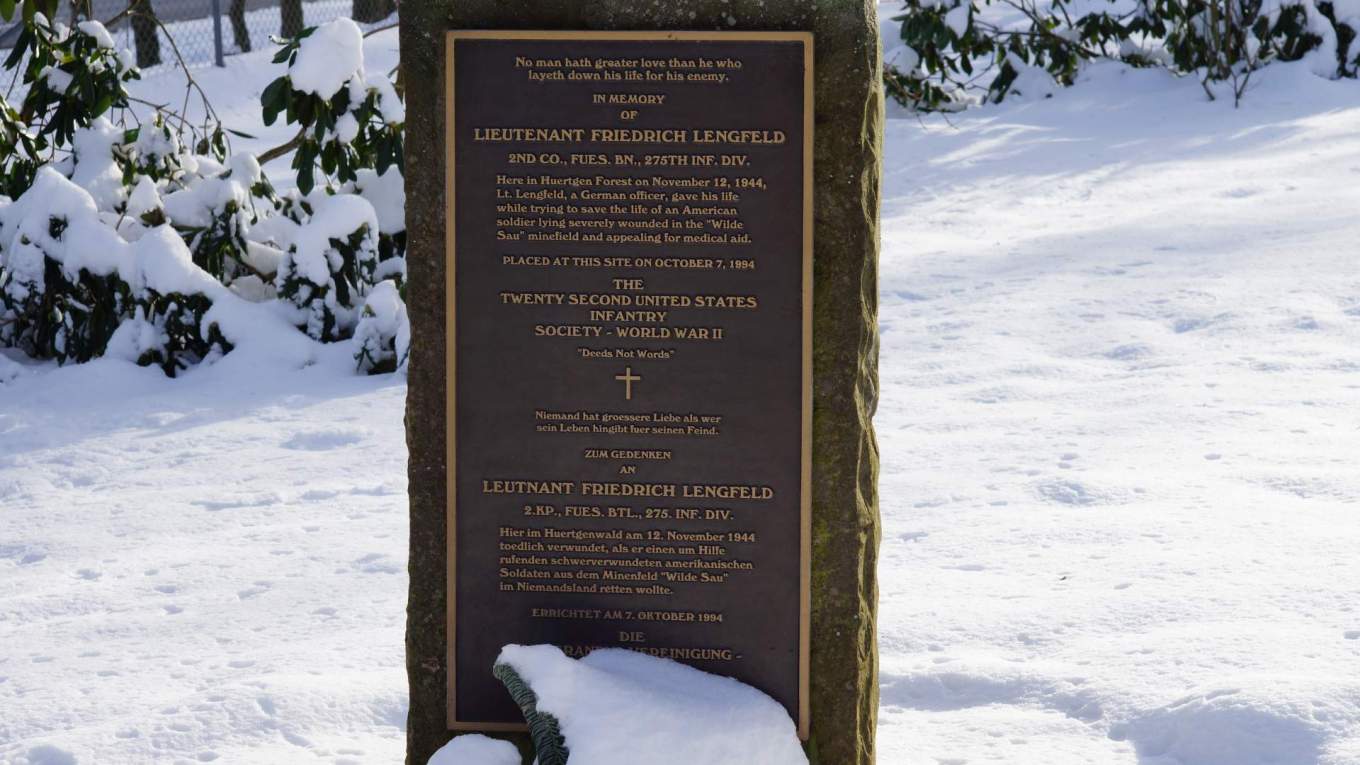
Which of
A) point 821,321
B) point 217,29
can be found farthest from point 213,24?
point 821,321

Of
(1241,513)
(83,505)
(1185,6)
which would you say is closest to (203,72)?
(1185,6)

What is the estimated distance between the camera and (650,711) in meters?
2.78

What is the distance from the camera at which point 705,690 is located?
2906 mm

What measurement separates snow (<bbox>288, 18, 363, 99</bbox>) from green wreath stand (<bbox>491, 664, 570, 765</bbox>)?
3574 mm

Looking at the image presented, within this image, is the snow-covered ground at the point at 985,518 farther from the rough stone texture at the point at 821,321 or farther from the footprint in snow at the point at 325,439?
the rough stone texture at the point at 821,321

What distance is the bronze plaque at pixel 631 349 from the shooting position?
286 cm

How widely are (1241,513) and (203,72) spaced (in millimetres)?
12025

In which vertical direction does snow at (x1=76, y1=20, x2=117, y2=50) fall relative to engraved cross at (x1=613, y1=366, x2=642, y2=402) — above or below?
above

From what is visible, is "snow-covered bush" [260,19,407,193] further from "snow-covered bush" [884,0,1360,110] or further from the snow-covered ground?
"snow-covered bush" [884,0,1360,110]

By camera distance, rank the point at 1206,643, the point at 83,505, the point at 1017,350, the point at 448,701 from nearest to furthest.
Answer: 1. the point at 448,701
2. the point at 1206,643
3. the point at 83,505
4. the point at 1017,350

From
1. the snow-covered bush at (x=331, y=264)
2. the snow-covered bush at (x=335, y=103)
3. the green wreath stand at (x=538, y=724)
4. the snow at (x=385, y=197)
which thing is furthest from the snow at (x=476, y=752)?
the snow at (x=385, y=197)

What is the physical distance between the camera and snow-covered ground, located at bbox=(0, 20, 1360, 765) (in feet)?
11.6

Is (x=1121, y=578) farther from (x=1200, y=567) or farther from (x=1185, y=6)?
(x=1185, y=6)

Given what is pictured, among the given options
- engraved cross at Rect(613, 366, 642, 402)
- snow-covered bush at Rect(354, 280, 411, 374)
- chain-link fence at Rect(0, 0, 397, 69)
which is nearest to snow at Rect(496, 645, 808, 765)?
engraved cross at Rect(613, 366, 642, 402)
